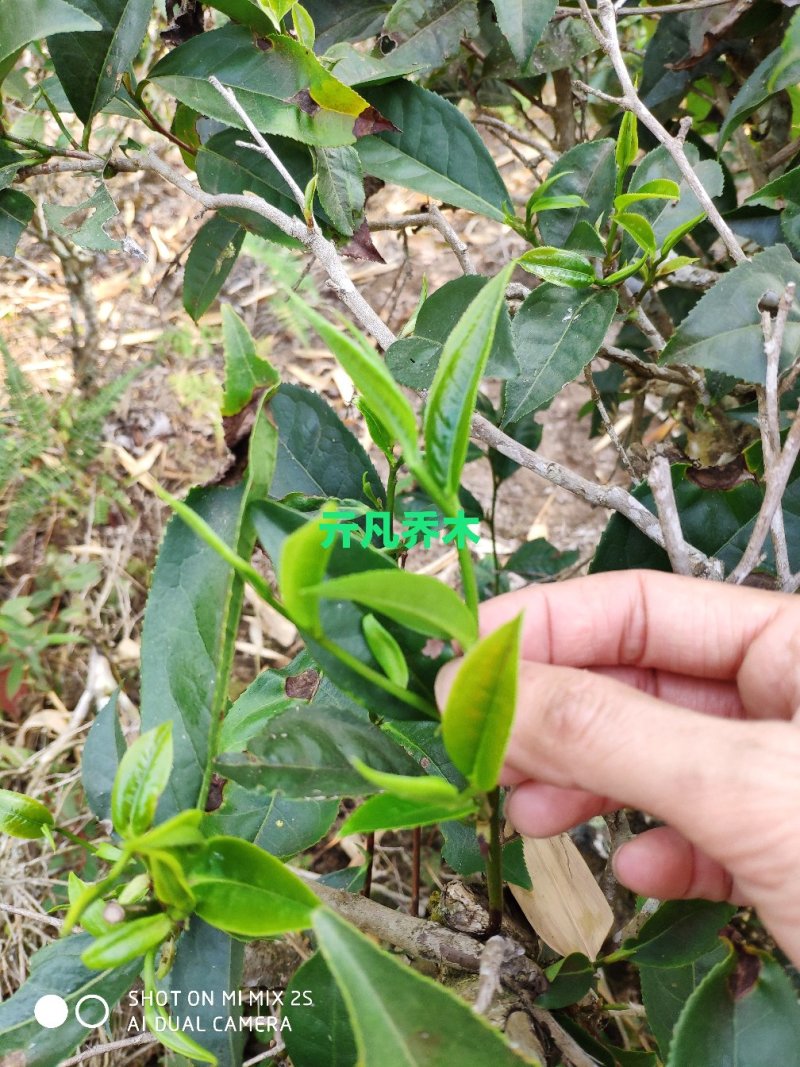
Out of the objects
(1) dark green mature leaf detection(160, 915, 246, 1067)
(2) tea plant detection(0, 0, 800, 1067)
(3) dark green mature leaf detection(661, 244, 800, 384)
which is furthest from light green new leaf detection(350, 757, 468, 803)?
(3) dark green mature leaf detection(661, 244, 800, 384)

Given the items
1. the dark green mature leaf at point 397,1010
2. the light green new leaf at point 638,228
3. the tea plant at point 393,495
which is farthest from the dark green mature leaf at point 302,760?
the light green new leaf at point 638,228

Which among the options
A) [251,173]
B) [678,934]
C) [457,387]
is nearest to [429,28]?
[251,173]

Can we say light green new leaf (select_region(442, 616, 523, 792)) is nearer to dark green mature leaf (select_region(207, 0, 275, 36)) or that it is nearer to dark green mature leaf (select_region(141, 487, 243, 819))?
dark green mature leaf (select_region(141, 487, 243, 819))

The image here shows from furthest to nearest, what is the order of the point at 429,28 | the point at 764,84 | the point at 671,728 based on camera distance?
1. the point at 429,28
2. the point at 764,84
3. the point at 671,728

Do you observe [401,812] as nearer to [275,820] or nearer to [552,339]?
[275,820]

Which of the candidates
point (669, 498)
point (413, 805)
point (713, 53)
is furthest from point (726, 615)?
point (713, 53)

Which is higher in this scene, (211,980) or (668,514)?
(668,514)

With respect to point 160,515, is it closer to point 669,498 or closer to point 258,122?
point 258,122
